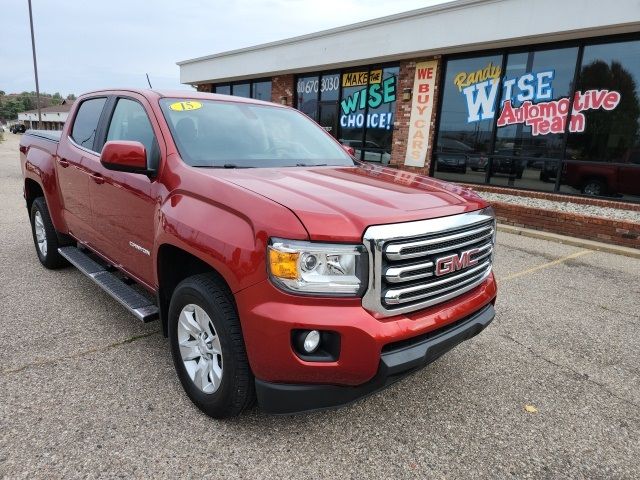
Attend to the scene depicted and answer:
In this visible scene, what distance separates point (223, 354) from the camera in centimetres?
220

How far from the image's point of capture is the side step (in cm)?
293

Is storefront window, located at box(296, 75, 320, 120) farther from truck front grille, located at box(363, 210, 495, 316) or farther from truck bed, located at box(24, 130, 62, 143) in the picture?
truck front grille, located at box(363, 210, 495, 316)

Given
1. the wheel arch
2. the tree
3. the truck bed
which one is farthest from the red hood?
the tree

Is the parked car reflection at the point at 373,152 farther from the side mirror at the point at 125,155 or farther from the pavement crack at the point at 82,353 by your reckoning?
the side mirror at the point at 125,155

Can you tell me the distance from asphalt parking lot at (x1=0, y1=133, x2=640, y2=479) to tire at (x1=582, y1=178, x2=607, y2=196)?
5.94 metres

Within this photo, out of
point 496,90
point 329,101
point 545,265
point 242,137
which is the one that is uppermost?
point 496,90

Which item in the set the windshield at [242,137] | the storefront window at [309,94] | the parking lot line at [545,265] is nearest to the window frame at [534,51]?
the parking lot line at [545,265]

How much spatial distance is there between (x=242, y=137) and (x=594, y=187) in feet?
27.8

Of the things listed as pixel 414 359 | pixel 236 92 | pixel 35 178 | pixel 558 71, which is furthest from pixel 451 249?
pixel 236 92

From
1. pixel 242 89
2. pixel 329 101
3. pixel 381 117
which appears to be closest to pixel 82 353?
pixel 381 117

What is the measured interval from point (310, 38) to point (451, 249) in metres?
12.4

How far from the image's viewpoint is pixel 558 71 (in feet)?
30.4

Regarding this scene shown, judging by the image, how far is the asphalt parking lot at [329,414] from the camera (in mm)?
2203

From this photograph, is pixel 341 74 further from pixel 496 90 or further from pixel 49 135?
pixel 49 135
